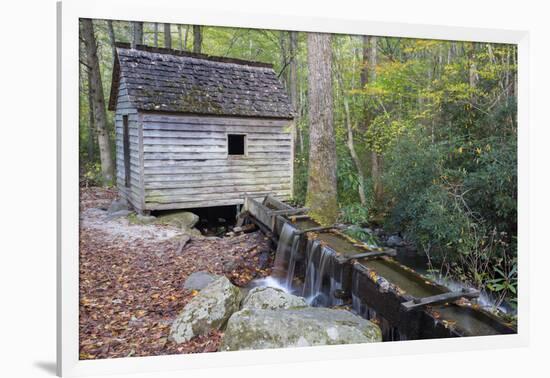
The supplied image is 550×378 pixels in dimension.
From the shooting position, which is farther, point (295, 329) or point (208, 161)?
point (208, 161)

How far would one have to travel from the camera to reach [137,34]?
356 cm

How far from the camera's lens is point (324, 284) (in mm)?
3830

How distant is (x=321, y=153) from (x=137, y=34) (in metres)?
1.72

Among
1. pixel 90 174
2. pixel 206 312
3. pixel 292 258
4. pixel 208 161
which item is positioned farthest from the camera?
pixel 292 258

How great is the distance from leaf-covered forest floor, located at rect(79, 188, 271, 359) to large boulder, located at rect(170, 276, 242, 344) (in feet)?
0.17

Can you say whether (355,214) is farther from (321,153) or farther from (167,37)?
(167,37)

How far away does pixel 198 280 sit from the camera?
3588 millimetres

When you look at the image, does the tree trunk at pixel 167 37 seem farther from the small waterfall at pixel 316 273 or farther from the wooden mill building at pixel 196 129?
the small waterfall at pixel 316 273

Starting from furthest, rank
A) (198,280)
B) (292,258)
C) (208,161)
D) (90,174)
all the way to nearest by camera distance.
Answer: (292,258), (208,161), (198,280), (90,174)

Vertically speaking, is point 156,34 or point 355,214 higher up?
point 156,34

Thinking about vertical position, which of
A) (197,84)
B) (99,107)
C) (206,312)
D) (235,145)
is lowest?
(206,312)

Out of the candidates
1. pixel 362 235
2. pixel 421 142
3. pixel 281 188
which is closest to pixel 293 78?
pixel 281 188

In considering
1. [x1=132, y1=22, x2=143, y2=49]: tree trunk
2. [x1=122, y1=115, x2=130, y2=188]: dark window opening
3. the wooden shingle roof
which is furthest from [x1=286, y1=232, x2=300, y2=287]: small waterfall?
[x1=132, y1=22, x2=143, y2=49]: tree trunk

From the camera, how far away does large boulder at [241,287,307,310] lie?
11.9 feet
